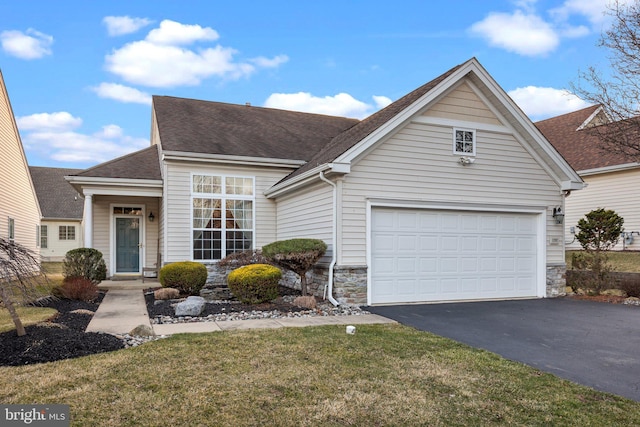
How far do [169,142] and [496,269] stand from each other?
9674 millimetres

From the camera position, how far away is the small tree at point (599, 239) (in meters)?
11.9

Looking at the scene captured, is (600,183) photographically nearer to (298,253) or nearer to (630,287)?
(630,287)

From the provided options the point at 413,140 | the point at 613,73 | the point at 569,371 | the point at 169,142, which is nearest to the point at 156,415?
the point at 569,371

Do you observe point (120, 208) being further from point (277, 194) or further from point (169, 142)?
point (277, 194)

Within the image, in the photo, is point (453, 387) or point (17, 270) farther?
point (17, 270)

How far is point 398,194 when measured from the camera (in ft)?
34.7

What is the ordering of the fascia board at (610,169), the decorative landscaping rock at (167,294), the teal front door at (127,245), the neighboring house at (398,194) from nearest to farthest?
the neighboring house at (398,194) < the decorative landscaping rock at (167,294) < the teal front door at (127,245) < the fascia board at (610,169)

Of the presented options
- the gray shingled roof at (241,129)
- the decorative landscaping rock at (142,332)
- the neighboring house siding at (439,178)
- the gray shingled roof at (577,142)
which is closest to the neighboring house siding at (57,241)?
the gray shingled roof at (241,129)

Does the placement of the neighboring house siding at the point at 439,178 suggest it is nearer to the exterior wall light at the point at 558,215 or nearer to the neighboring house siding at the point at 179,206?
the exterior wall light at the point at 558,215

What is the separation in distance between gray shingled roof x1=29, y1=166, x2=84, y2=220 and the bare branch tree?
2959cm

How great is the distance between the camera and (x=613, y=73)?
11898 millimetres

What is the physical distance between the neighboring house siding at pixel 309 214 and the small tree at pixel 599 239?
7.20 meters

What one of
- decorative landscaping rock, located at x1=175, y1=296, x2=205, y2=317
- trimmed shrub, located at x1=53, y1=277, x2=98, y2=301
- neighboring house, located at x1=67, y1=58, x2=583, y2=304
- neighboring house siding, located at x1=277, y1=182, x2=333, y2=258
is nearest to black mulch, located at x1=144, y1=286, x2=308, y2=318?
decorative landscaping rock, located at x1=175, y1=296, x2=205, y2=317

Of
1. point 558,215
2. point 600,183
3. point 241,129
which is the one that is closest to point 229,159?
point 241,129
